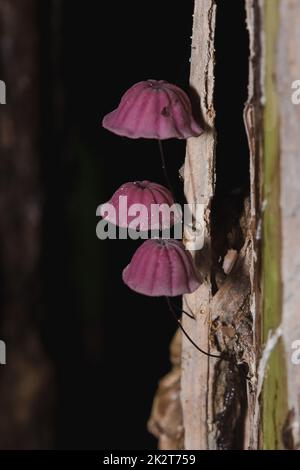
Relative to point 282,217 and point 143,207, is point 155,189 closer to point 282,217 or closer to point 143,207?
point 143,207

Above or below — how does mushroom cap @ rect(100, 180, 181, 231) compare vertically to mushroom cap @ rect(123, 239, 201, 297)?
above

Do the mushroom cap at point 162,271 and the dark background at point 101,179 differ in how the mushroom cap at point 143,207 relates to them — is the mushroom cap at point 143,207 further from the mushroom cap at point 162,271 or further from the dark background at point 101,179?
the dark background at point 101,179

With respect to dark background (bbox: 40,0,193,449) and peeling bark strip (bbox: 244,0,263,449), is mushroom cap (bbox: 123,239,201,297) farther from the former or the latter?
dark background (bbox: 40,0,193,449)

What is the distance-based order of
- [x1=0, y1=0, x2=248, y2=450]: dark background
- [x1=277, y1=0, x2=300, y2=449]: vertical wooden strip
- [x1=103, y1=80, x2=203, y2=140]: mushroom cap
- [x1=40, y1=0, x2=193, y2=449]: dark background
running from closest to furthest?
[x1=277, y1=0, x2=300, y2=449]: vertical wooden strip < [x1=103, y1=80, x2=203, y2=140]: mushroom cap < [x1=0, y1=0, x2=248, y2=450]: dark background < [x1=40, y1=0, x2=193, y2=449]: dark background

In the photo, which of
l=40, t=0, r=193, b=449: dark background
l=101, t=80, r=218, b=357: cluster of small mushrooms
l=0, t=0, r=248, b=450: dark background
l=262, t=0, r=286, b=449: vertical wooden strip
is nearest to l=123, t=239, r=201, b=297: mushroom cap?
l=101, t=80, r=218, b=357: cluster of small mushrooms

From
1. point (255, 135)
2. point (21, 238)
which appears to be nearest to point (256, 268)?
point (255, 135)

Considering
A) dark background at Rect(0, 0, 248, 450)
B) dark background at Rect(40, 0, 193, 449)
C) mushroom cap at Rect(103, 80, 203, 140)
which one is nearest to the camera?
mushroom cap at Rect(103, 80, 203, 140)

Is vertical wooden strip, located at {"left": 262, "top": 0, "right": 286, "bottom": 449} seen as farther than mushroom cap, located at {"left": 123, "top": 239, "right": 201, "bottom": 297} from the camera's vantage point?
No

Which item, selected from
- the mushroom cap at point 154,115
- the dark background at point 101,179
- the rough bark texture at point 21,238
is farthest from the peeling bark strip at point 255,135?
the rough bark texture at point 21,238
